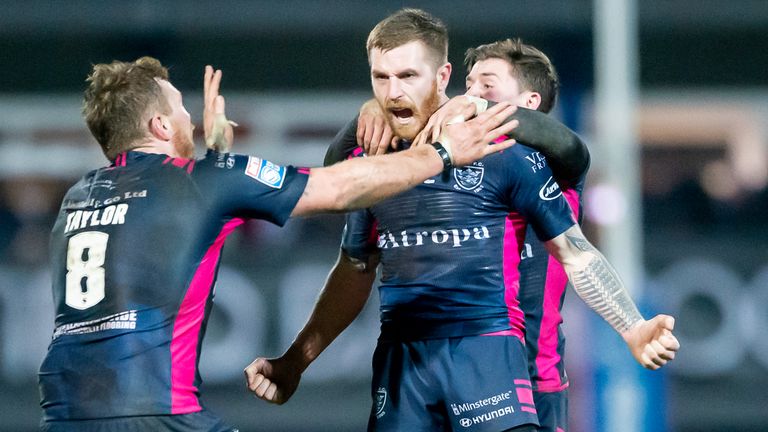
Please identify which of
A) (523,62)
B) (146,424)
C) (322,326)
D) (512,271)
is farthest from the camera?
(523,62)

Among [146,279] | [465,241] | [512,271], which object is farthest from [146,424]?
[512,271]

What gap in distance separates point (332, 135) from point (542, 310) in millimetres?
7111

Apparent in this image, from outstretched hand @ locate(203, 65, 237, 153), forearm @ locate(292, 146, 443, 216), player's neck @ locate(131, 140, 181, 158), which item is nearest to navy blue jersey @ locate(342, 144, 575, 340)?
forearm @ locate(292, 146, 443, 216)

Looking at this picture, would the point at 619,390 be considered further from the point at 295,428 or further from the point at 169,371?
the point at 169,371

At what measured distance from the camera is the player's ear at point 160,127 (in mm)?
4164

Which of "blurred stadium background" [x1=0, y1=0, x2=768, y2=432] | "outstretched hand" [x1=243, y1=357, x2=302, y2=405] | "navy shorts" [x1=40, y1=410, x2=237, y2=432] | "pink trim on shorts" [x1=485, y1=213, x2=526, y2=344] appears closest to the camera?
"navy shorts" [x1=40, y1=410, x2=237, y2=432]

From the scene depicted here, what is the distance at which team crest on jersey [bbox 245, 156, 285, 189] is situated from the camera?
13.0 feet

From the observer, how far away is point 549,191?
14.0 ft

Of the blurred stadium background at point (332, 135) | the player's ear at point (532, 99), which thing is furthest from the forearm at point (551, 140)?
the blurred stadium background at point (332, 135)

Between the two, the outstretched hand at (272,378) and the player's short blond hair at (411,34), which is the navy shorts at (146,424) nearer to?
the outstretched hand at (272,378)

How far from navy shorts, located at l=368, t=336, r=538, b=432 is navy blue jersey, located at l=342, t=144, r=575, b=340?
0.16 feet

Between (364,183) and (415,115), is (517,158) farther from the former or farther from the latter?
(364,183)

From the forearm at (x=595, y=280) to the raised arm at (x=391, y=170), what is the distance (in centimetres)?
44

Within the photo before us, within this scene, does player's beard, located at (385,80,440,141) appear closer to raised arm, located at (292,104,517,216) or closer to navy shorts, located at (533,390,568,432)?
raised arm, located at (292,104,517,216)
